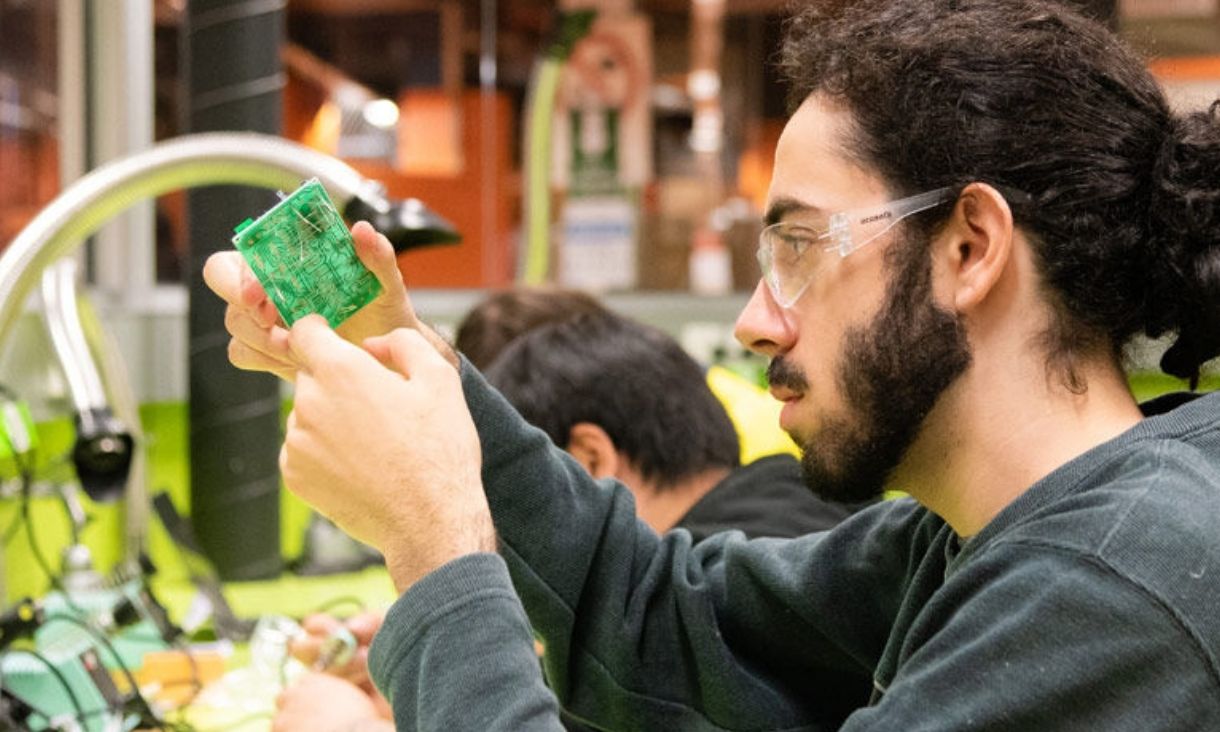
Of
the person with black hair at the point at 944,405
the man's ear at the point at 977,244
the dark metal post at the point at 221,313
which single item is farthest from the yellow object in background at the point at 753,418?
the man's ear at the point at 977,244

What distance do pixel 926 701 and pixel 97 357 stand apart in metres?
1.84

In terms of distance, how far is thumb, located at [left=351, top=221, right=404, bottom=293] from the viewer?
37.2 inches

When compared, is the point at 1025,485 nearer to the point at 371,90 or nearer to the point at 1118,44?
the point at 1118,44

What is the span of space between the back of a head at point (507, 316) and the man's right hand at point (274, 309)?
44.9 inches

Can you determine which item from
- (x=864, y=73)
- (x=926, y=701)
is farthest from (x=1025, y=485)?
(x=864, y=73)

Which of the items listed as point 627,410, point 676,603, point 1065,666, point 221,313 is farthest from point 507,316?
point 1065,666

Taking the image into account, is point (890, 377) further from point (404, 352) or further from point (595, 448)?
point (595, 448)

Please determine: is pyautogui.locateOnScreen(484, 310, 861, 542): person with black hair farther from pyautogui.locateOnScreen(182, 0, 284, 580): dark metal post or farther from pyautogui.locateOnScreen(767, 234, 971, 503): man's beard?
pyautogui.locateOnScreen(182, 0, 284, 580): dark metal post

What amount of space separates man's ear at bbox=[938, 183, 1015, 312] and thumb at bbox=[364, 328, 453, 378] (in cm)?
34

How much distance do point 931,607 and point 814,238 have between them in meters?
0.27

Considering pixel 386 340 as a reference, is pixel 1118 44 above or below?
above

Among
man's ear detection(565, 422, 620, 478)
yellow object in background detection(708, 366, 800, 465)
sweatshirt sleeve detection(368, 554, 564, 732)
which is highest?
sweatshirt sleeve detection(368, 554, 564, 732)

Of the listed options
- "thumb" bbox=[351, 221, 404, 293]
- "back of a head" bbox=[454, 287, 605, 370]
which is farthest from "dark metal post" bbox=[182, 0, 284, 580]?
"thumb" bbox=[351, 221, 404, 293]

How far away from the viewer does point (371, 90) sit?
162 inches
